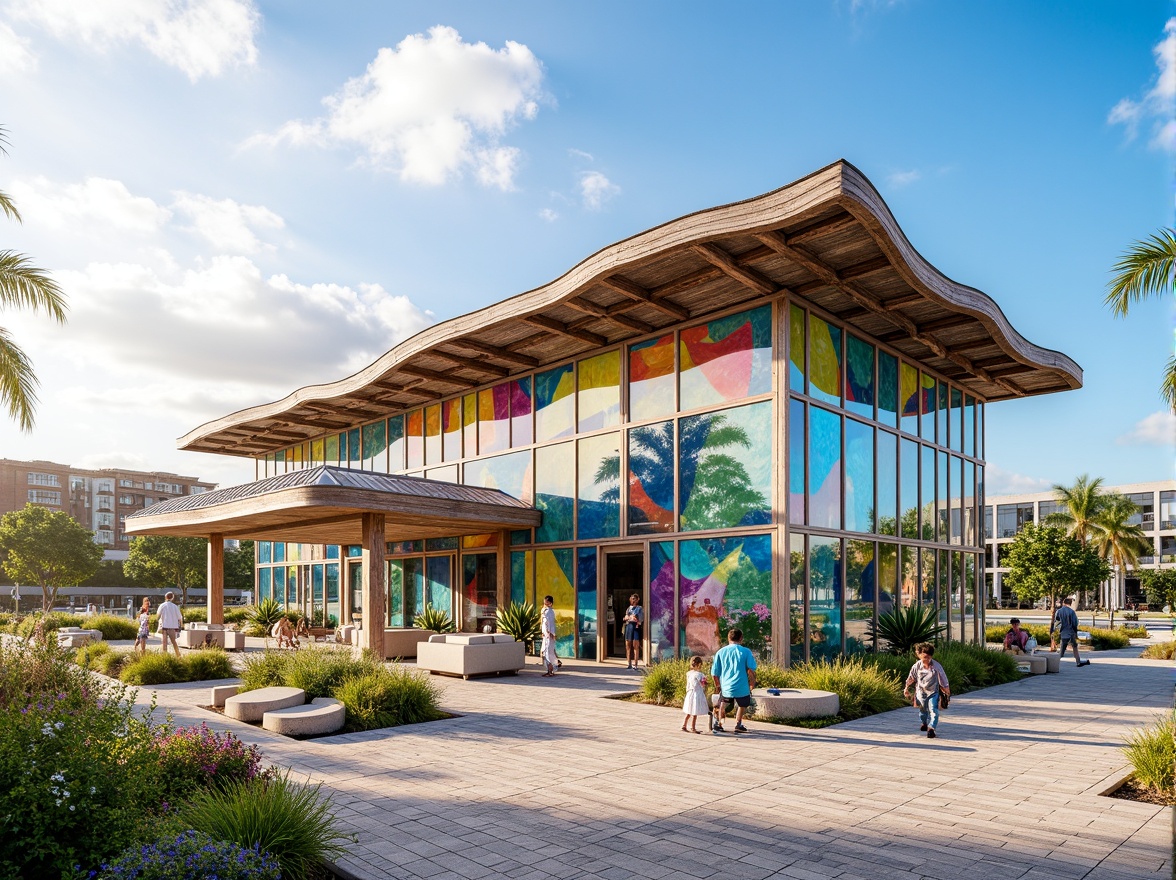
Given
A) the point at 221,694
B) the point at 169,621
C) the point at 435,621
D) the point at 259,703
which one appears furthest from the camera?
the point at 435,621

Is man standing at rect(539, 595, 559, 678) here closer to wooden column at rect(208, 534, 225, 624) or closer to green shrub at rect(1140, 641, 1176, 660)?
wooden column at rect(208, 534, 225, 624)

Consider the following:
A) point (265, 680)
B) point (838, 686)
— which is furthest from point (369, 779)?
point (838, 686)

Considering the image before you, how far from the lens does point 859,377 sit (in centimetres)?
1841

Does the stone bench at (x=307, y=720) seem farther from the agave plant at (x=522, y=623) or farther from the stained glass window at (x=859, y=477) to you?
the stained glass window at (x=859, y=477)

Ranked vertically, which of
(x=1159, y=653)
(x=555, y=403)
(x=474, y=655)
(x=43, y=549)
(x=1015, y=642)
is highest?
(x=555, y=403)

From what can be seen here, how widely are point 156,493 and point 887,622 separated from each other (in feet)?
392

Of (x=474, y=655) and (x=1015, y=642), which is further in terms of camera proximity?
(x=1015, y=642)

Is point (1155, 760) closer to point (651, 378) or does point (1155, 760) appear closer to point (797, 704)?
point (797, 704)

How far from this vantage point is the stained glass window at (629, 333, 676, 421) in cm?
1825

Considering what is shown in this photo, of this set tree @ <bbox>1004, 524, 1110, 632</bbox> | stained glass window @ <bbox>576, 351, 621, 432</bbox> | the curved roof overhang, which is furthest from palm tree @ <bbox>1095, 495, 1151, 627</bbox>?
stained glass window @ <bbox>576, 351, 621, 432</bbox>

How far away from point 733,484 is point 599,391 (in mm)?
4688

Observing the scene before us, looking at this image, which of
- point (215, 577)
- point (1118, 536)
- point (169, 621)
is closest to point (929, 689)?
point (169, 621)

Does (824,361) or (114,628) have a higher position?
(824,361)

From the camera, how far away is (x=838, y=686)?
12453 mm
